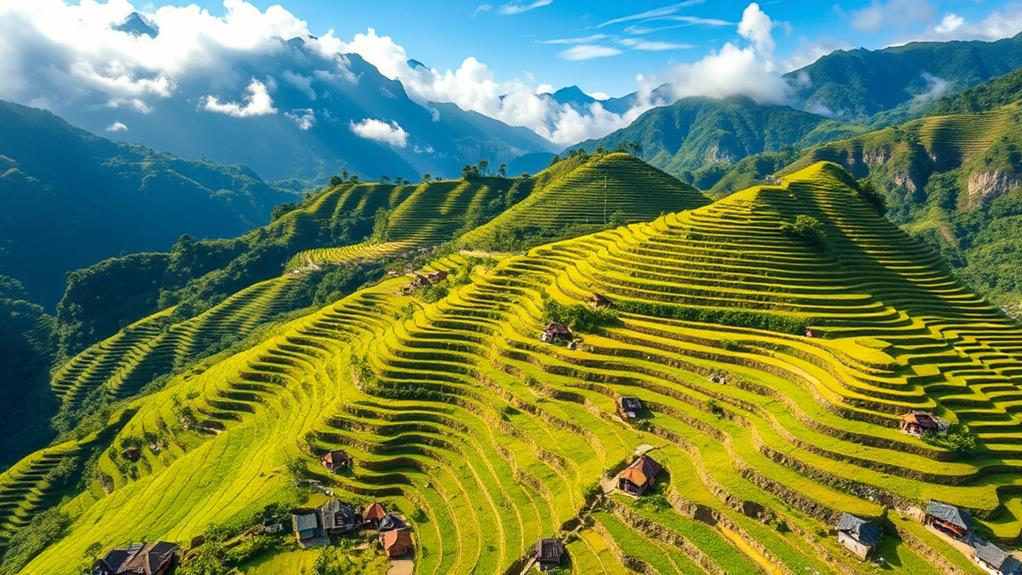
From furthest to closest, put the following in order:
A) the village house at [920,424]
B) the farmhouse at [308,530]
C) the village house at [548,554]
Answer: the farmhouse at [308,530] < the village house at [920,424] < the village house at [548,554]

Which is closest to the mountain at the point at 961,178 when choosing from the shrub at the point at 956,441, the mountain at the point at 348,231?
the mountain at the point at 348,231

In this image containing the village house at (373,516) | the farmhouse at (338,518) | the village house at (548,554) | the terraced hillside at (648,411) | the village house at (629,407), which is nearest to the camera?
the village house at (548,554)

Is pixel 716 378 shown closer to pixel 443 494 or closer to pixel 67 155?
pixel 443 494

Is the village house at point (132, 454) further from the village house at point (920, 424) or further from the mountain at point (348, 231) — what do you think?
the village house at point (920, 424)

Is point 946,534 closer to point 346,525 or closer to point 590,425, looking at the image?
point 590,425

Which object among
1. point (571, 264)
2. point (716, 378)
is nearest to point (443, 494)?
point (716, 378)

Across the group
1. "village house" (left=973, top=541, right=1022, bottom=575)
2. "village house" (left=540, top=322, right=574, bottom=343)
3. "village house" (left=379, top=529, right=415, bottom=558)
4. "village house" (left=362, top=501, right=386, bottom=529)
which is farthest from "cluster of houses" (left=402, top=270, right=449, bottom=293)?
"village house" (left=973, top=541, right=1022, bottom=575)
